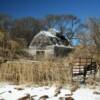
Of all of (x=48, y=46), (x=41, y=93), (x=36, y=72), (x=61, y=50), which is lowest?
(x=41, y=93)

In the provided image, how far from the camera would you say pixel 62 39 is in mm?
43688

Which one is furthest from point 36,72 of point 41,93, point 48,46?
point 48,46

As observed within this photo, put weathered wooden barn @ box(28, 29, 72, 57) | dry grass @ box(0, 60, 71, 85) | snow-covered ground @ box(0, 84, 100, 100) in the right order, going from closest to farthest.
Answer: snow-covered ground @ box(0, 84, 100, 100), dry grass @ box(0, 60, 71, 85), weathered wooden barn @ box(28, 29, 72, 57)

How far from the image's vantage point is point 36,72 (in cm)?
1673

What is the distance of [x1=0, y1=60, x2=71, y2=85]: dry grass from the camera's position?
53.5 feet

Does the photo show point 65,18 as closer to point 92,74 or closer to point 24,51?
point 24,51

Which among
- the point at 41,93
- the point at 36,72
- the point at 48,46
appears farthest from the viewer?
the point at 48,46

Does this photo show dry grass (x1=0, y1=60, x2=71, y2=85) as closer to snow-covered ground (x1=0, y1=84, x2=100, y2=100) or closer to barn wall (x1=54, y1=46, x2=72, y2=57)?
snow-covered ground (x1=0, y1=84, x2=100, y2=100)

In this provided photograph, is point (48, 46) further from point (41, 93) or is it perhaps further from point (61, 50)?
point (41, 93)

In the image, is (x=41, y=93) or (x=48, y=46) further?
(x=48, y=46)

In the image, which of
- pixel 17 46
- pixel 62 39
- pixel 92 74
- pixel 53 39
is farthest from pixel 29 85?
pixel 62 39

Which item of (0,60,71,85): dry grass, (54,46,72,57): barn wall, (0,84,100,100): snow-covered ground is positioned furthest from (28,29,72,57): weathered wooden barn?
(0,84,100,100): snow-covered ground

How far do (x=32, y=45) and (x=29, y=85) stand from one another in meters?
24.7

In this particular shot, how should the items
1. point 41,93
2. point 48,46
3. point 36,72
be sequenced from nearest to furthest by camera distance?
point 41,93
point 36,72
point 48,46
